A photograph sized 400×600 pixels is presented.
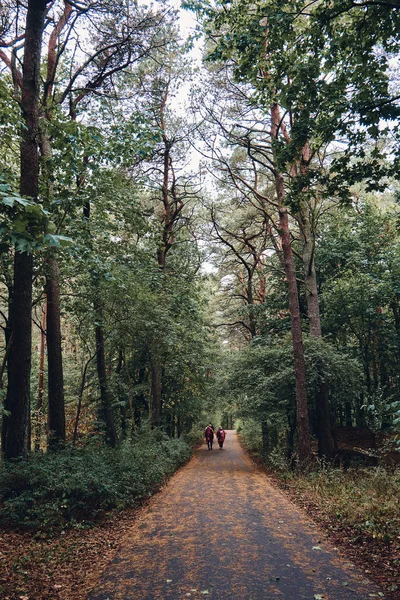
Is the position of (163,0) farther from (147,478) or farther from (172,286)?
(147,478)

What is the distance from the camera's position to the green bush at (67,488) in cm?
602

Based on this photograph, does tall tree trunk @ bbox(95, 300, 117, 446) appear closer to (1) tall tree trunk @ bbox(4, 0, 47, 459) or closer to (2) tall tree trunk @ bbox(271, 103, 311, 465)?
(1) tall tree trunk @ bbox(4, 0, 47, 459)

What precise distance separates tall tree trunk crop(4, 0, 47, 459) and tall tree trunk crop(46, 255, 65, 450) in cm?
255

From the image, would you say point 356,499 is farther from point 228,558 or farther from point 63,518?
point 63,518

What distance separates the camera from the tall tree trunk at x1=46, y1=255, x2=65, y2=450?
30.8 feet

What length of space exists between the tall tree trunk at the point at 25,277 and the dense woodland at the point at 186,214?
0.03 meters

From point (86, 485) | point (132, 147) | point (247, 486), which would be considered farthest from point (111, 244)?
point (247, 486)

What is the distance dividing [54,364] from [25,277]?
365 cm

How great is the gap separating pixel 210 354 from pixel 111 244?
10.3 m

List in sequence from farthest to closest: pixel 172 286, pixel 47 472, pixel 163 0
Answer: pixel 172 286
pixel 163 0
pixel 47 472

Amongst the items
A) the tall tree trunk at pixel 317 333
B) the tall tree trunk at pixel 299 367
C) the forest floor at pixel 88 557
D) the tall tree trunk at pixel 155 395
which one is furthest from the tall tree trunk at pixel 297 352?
the tall tree trunk at pixel 155 395

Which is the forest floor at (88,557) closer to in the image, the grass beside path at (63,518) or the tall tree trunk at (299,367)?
the grass beside path at (63,518)

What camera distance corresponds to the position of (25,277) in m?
6.65

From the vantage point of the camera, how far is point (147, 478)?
9156 mm
